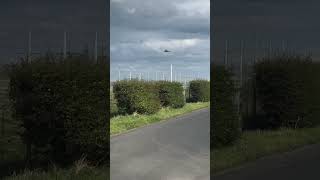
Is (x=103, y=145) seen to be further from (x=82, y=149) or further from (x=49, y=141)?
(x=49, y=141)

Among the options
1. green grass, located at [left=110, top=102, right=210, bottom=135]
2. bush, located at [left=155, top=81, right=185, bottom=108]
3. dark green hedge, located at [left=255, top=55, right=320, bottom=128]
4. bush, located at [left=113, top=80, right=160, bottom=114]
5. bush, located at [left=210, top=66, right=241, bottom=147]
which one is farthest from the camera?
bush, located at [left=155, top=81, right=185, bottom=108]

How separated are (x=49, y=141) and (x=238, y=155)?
3667mm

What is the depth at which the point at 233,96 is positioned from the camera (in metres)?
10.6

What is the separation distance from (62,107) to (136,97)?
1104 cm

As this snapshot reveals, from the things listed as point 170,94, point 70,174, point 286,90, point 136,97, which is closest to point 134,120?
point 136,97

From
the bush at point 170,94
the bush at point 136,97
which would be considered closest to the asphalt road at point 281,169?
the bush at point 136,97

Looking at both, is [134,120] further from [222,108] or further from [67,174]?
[67,174]

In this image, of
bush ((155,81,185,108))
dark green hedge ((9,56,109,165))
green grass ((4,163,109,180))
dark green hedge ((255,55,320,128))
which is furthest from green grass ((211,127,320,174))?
bush ((155,81,185,108))

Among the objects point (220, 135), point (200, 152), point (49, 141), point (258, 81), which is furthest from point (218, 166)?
point (258, 81)

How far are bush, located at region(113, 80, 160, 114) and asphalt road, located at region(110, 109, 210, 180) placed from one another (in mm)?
6093

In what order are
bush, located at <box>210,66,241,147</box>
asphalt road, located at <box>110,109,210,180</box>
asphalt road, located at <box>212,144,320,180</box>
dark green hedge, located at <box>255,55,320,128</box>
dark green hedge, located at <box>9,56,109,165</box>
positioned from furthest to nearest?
1. dark green hedge, located at <box>255,55,320,128</box>
2. bush, located at <box>210,66,241,147</box>
3. asphalt road, located at <box>212,144,320,180</box>
4. asphalt road, located at <box>110,109,210,180</box>
5. dark green hedge, located at <box>9,56,109,165</box>

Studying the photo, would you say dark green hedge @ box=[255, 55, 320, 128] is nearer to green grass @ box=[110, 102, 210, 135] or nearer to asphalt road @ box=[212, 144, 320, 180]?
green grass @ box=[110, 102, 210, 135]

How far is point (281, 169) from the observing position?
9172 mm

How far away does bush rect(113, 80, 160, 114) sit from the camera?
17.4 m
